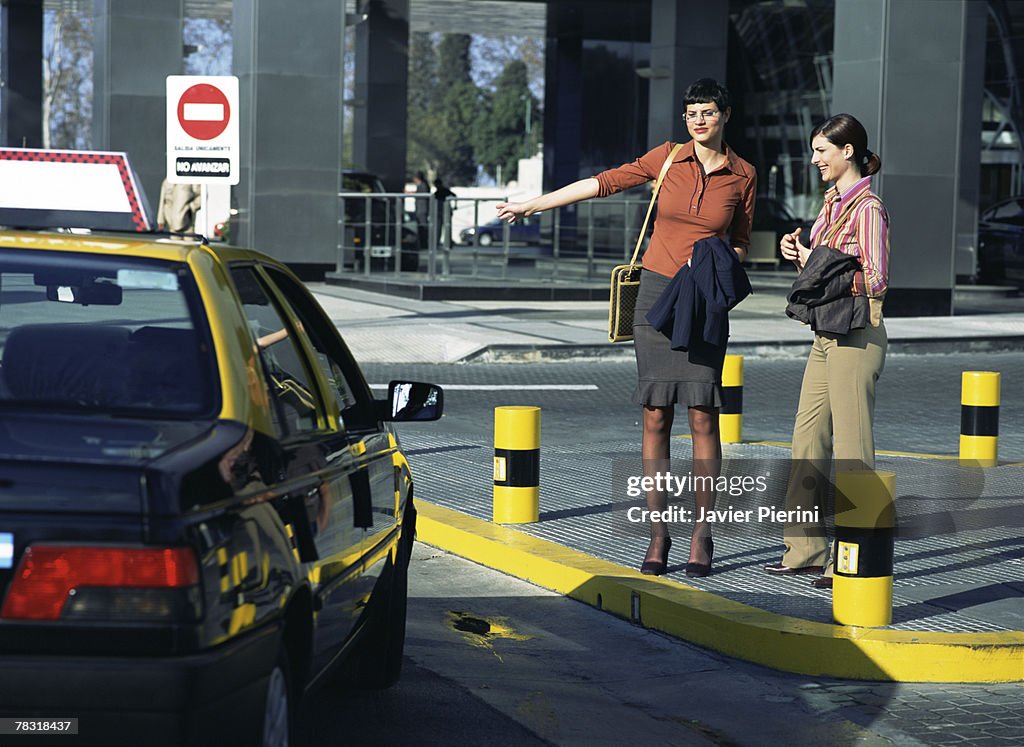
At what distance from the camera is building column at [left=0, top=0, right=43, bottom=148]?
148 feet

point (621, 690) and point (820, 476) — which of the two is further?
point (820, 476)

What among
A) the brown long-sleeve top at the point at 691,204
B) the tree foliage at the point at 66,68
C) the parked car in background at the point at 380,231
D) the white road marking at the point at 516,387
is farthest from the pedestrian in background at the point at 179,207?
the tree foliage at the point at 66,68

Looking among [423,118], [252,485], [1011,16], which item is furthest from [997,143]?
[423,118]

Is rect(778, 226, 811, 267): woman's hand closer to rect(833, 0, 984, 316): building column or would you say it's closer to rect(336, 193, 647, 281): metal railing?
rect(833, 0, 984, 316): building column

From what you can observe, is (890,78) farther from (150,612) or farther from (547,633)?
(150,612)

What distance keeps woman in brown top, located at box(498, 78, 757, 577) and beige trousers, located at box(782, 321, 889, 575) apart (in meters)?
0.37

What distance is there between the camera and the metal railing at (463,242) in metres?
25.2

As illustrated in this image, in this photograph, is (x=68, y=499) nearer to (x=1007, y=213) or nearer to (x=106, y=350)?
(x=106, y=350)

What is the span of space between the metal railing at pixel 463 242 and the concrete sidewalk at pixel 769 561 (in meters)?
13.9

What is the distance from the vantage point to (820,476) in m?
6.79

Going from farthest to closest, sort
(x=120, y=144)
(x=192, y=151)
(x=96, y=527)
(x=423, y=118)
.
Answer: (x=423, y=118) → (x=120, y=144) → (x=192, y=151) → (x=96, y=527)

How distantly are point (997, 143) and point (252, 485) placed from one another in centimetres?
3570

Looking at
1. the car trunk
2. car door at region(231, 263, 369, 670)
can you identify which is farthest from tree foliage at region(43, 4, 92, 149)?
the car trunk

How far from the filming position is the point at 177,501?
3.18 meters
